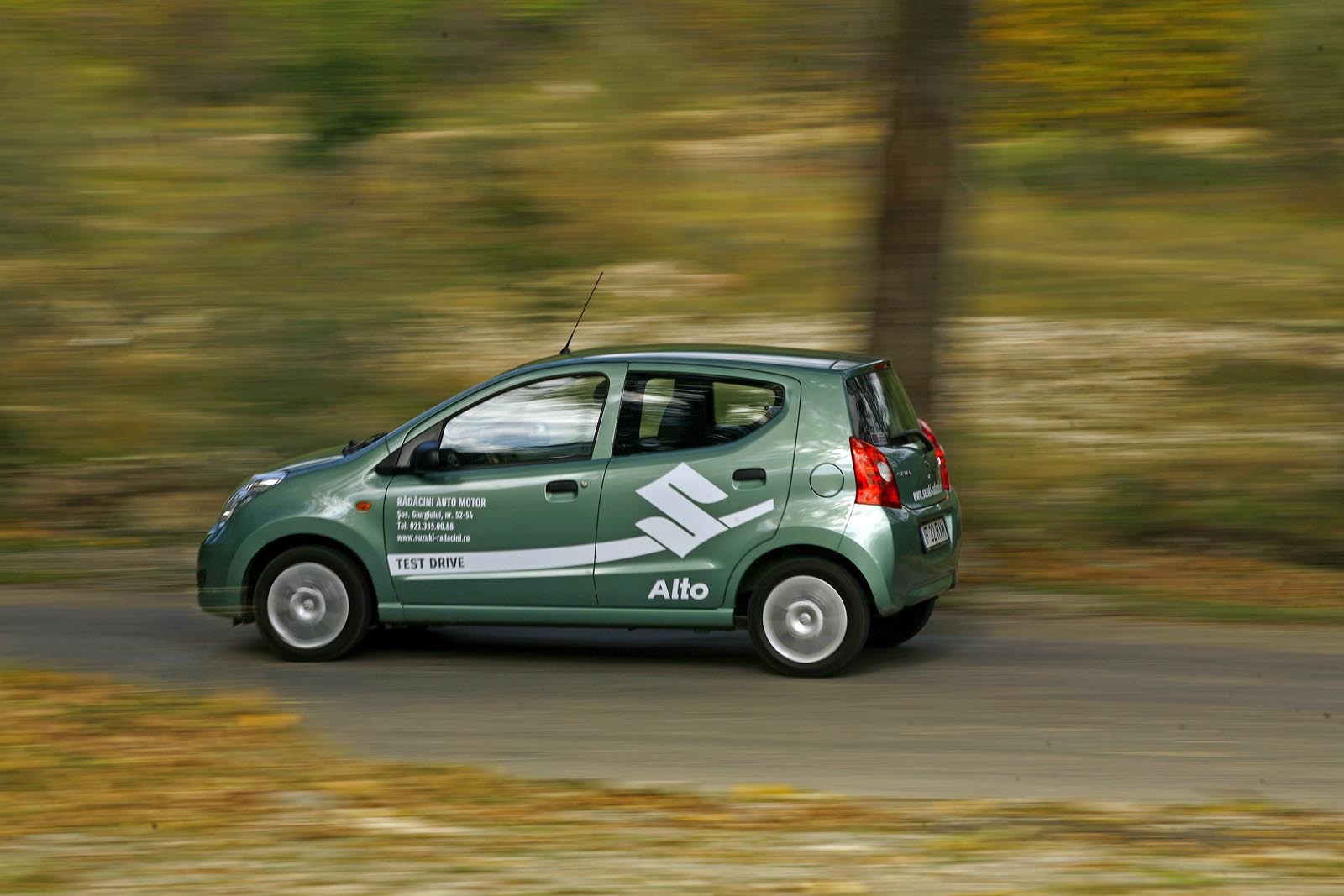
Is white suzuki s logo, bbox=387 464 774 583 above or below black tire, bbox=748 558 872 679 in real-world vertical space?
above

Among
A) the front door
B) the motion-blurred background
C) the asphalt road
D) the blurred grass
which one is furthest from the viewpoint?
the motion-blurred background

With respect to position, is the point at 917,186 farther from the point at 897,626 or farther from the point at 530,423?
the point at 530,423

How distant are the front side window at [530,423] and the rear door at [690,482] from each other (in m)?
0.20

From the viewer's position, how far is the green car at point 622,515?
860 cm

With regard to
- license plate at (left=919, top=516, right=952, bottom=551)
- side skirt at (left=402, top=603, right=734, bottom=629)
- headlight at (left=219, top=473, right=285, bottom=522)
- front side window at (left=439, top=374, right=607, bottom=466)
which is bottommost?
side skirt at (left=402, top=603, right=734, bottom=629)

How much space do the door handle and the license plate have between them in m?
1.70

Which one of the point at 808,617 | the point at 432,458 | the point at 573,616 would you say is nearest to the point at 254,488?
the point at 432,458

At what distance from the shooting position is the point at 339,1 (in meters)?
20.1

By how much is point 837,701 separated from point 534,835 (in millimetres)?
2528

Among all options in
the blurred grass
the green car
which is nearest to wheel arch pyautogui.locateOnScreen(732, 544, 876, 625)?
the green car

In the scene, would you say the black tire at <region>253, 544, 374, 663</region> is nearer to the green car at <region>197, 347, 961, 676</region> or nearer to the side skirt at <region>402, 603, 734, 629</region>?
the green car at <region>197, 347, 961, 676</region>

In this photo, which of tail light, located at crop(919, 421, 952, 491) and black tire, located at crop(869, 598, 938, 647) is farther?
black tire, located at crop(869, 598, 938, 647)

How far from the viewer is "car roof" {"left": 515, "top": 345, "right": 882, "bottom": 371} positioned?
29.0 feet

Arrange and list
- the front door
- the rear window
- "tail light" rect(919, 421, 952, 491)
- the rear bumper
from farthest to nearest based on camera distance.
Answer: "tail light" rect(919, 421, 952, 491)
the front door
the rear window
the rear bumper
